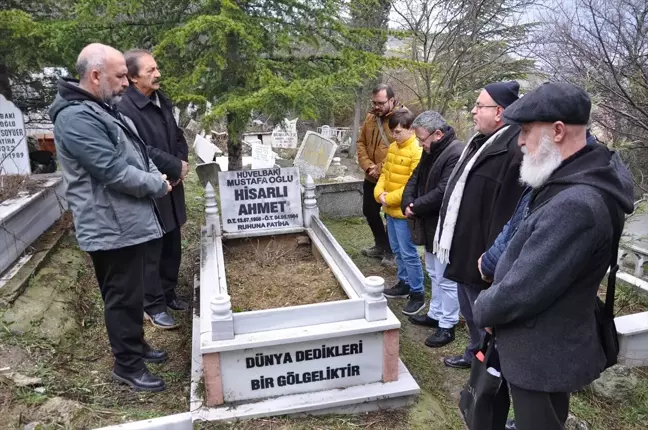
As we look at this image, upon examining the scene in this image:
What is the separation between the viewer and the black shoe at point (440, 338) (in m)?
3.92

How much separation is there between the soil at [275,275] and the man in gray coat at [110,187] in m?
0.84

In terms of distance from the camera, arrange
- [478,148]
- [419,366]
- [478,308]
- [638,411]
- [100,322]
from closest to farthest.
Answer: [478,308] < [478,148] < [638,411] < [419,366] < [100,322]

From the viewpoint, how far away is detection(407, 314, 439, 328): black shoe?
4.25 m

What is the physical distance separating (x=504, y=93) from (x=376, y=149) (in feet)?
8.27

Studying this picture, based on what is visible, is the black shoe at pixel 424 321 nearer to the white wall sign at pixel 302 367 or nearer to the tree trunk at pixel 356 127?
the white wall sign at pixel 302 367

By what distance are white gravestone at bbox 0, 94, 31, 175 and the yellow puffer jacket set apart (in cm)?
392

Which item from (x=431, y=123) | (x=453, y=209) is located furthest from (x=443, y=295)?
(x=431, y=123)

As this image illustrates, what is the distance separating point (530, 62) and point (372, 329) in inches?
360

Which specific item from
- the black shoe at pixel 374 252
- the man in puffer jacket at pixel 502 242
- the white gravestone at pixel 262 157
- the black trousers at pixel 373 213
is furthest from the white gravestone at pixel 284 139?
the man in puffer jacket at pixel 502 242

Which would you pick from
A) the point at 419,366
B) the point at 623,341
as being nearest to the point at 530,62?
the point at 623,341

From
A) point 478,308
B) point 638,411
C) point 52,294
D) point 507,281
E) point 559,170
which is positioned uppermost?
point 559,170

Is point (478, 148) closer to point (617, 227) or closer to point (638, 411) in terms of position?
point (617, 227)

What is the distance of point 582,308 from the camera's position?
5.78 ft

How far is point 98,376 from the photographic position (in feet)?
10.5
